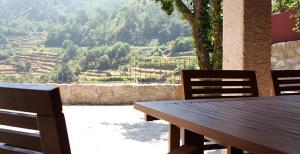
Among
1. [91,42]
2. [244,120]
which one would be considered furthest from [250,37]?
[91,42]

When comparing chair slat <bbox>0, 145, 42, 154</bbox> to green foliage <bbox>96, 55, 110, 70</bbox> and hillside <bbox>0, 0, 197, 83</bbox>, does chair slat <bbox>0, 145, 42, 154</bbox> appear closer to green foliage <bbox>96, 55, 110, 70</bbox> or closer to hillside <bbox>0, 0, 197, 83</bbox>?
hillside <bbox>0, 0, 197, 83</bbox>

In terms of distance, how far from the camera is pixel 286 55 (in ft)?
22.5

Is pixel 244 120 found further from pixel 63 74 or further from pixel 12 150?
pixel 63 74

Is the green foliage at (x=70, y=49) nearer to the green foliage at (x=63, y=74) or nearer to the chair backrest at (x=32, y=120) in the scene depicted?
the green foliage at (x=63, y=74)

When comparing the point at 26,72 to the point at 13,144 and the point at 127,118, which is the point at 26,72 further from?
the point at 13,144

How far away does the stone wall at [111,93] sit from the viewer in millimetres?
7840

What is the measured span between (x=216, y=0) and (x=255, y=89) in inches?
132

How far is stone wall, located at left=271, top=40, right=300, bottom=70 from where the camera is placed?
6625mm

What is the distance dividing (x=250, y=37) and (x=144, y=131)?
2005 mm

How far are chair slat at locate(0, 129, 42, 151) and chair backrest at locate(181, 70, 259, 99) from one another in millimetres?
1194

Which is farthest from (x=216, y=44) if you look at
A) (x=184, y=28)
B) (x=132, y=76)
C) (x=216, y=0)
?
(x=184, y=28)

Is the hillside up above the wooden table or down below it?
above

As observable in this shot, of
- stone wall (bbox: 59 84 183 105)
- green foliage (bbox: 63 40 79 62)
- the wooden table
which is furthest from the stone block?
green foliage (bbox: 63 40 79 62)

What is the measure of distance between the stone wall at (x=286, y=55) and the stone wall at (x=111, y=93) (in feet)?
6.57
